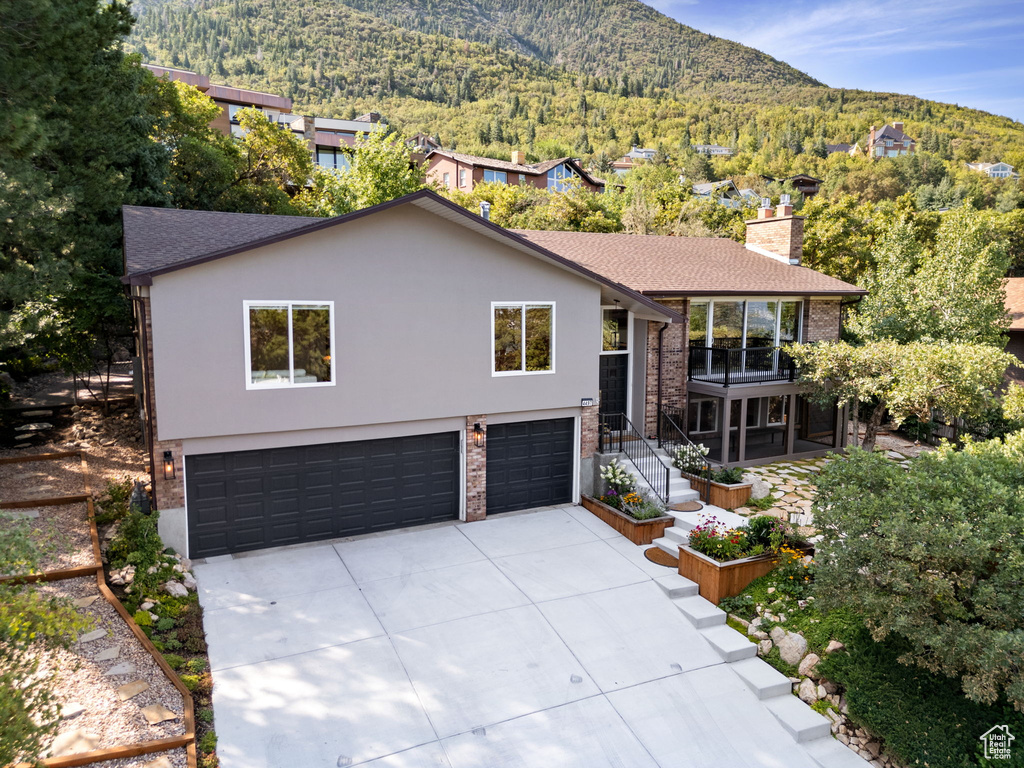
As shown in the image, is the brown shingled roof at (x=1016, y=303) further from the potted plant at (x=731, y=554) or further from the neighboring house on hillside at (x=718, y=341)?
the potted plant at (x=731, y=554)

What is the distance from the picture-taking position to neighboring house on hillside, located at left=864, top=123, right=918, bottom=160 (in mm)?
106625

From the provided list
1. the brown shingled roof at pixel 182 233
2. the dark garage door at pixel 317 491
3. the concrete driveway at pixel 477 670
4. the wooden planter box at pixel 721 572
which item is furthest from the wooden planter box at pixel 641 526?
the brown shingled roof at pixel 182 233

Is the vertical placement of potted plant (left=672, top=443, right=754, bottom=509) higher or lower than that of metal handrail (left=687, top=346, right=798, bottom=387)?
lower

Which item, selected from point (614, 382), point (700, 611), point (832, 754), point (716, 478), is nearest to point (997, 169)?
point (614, 382)

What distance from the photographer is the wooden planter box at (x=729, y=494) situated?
13172 millimetres

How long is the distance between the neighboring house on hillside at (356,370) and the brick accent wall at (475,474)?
1.2 inches

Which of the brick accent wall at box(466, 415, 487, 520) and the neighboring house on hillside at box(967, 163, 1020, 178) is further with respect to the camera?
the neighboring house on hillside at box(967, 163, 1020, 178)

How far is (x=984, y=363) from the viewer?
13.3 m

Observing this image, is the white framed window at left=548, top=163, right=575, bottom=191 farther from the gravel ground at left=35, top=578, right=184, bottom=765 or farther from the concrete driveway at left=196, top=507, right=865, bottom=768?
the gravel ground at left=35, top=578, right=184, bottom=765

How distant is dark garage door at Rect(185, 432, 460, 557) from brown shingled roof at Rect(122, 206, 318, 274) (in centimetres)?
343

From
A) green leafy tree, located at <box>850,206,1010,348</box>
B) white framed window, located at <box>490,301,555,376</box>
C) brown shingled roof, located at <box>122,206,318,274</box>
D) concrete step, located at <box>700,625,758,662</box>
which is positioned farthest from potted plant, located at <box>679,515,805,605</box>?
green leafy tree, located at <box>850,206,1010,348</box>

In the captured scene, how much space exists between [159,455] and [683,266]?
13786 mm

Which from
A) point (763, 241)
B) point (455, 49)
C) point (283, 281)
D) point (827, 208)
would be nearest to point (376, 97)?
point (455, 49)

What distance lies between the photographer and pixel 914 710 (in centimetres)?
733
